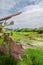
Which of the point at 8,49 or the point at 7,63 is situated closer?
the point at 8,49

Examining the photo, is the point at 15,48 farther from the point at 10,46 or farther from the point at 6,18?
the point at 6,18

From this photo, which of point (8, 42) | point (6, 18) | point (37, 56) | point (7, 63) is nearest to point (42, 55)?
point (37, 56)

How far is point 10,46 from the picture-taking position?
8.24 ft

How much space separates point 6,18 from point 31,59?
3.66 feet

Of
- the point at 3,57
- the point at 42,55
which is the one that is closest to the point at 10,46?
the point at 3,57

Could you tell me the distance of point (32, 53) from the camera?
11.0 feet

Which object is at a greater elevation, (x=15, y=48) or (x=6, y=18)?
(x=6, y=18)

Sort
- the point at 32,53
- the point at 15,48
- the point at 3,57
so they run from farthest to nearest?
1. the point at 32,53
2. the point at 3,57
3. the point at 15,48

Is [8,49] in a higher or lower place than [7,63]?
higher

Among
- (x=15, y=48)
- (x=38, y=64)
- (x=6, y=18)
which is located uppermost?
(x=6, y=18)


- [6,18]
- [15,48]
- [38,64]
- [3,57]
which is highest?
[6,18]

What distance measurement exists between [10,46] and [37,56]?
34.5 inches

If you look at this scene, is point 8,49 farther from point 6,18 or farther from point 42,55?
point 42,55

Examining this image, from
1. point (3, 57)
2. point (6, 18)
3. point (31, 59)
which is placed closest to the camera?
point (6, 18)
